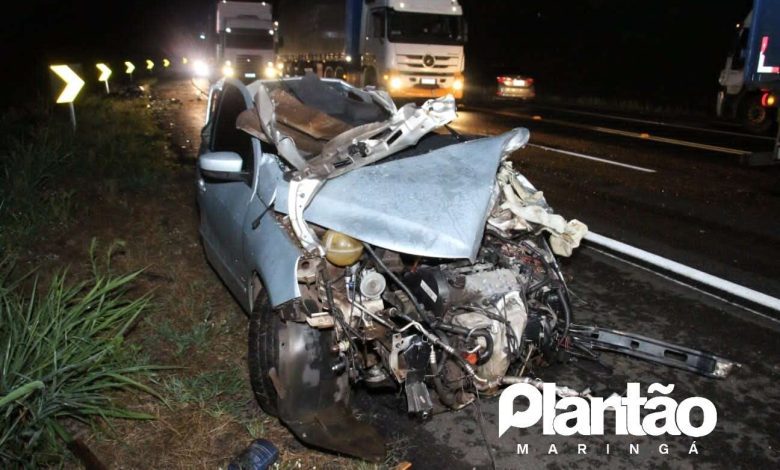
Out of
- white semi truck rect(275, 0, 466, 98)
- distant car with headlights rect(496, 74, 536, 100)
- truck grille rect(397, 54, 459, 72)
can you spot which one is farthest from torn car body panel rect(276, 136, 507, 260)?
distant car with headlights rect(496, 74, 536, 100)

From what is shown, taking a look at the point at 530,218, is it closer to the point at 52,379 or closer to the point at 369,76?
the point at 52,379

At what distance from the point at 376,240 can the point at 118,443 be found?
1.78m

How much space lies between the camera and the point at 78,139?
393 inches

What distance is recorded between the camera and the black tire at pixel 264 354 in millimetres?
3418

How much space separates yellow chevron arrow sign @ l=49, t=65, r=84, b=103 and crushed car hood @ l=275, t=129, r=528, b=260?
6.47 metres

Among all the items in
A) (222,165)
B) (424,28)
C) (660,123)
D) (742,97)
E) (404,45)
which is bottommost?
(660,123)

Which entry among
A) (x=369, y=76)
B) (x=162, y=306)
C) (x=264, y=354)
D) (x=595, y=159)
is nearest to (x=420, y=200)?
(x=264, y=354)

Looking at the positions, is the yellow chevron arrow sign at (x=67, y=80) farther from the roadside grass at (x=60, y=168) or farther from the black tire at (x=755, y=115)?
the black tire at (x=755, y=115)

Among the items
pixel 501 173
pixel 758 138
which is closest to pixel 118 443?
pixel 501 173

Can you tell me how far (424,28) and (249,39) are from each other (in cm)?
919

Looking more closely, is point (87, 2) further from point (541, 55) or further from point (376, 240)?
point (376, 240)

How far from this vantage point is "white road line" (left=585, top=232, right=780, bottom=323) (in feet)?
17.0

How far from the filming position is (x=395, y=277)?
3.31 m

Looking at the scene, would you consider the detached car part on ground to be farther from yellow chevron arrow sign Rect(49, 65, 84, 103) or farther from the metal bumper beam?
yellow chevron arrow sign Rect(49, 65, 84, 103)
